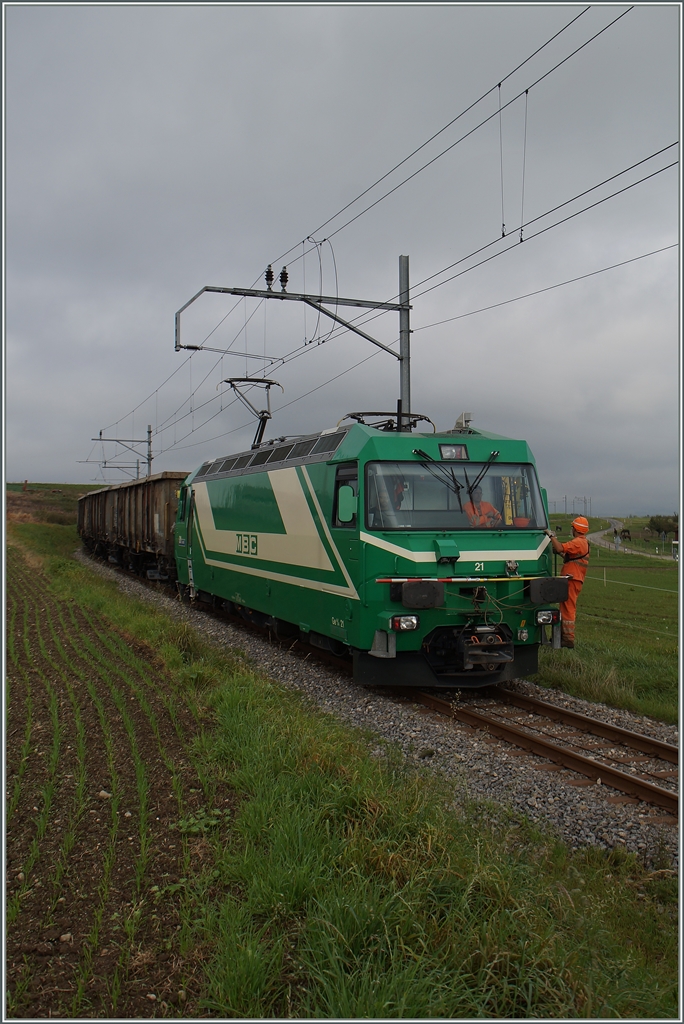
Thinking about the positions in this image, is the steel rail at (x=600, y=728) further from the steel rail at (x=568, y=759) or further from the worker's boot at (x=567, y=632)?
the worker's boot at (x=567, y=632)

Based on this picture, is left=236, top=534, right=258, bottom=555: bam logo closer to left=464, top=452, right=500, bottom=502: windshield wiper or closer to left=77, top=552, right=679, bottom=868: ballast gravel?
left=77, top=552, right=679, bottom=868: ballast gravel

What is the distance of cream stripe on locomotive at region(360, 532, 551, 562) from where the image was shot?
7.54 metres

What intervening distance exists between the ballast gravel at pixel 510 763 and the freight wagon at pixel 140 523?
11.2 m

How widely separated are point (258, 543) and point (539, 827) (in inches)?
291

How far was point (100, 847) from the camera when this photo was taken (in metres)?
4.15

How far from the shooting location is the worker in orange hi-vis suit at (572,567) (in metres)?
8.79

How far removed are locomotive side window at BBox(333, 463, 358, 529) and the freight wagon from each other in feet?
41.1

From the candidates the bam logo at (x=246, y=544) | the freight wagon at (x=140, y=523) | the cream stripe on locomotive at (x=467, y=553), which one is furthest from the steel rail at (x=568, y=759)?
the freight wagon at (x=140, y=523)

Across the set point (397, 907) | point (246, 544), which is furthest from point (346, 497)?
point (397, 907)

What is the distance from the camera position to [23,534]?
36031 mm

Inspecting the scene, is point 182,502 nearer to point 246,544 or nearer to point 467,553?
point 246,544

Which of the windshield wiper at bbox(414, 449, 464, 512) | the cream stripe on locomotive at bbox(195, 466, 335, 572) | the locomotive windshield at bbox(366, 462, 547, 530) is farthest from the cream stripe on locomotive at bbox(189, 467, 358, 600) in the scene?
the windshield wiper at bbox(414, 449, 464, 512)

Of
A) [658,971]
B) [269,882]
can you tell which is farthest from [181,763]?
[658,971]

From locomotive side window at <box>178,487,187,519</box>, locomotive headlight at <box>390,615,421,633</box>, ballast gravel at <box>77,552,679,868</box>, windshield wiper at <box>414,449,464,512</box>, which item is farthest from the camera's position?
locomotive side window at <box>178,487,187,519</box>
